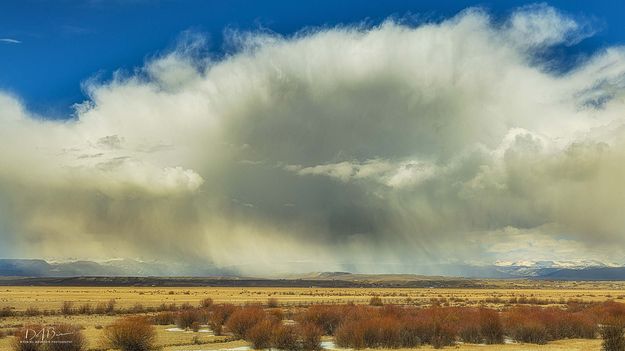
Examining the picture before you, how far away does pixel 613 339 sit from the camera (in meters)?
32.1

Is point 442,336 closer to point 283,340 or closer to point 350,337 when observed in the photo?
point 350,337

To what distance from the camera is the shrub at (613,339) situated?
31453 millimetres

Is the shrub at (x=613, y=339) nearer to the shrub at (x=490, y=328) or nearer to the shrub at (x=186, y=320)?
the shrub at (x=490, y=328)

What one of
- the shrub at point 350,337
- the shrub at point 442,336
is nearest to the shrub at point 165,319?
the shrub at point 350,337

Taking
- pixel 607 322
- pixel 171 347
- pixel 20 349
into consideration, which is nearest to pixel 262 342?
pixel 171 347

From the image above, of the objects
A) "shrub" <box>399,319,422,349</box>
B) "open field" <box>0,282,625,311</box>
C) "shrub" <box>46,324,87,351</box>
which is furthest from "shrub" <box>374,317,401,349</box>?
"open field" <box>0,282,625,311</box>

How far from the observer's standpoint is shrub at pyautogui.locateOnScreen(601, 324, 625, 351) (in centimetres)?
3145

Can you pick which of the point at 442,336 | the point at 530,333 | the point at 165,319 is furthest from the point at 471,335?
the point at 165,319

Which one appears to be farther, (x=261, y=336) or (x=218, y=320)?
(x=218, y=320)

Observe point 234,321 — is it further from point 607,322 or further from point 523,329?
point 607,322

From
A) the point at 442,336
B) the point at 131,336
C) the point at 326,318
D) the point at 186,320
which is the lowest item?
the point at 186,320

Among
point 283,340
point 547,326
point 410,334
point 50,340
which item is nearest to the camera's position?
point 50,340

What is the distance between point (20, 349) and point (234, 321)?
14.6 metres

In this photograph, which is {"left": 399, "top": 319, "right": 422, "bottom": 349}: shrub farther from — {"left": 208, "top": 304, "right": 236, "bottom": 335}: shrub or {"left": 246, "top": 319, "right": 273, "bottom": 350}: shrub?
{"left": 208, "top": 304, "right": 236, "bottom": 335}: shrub
